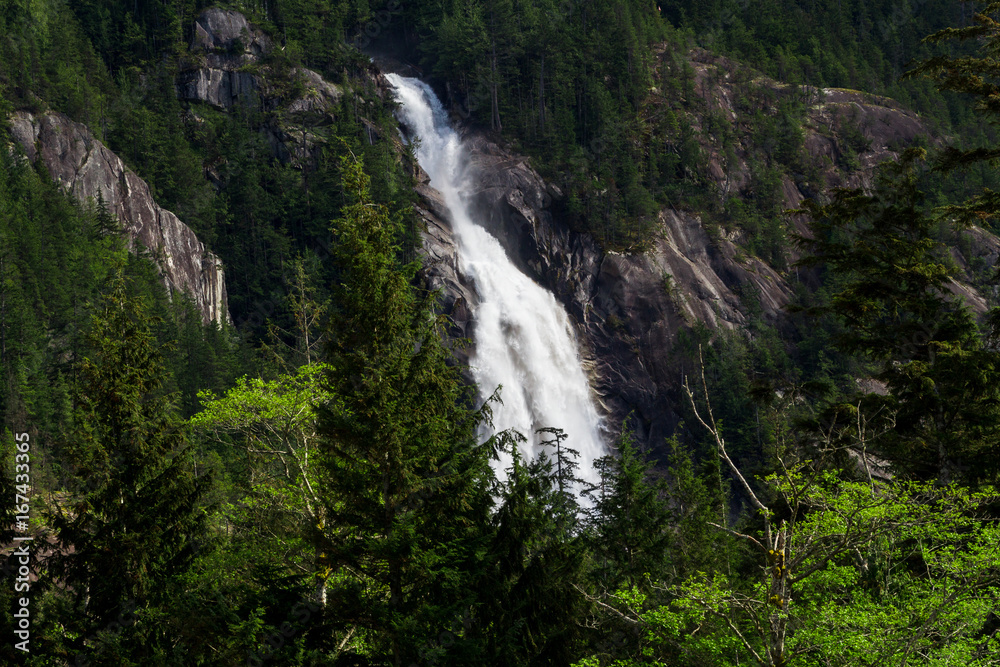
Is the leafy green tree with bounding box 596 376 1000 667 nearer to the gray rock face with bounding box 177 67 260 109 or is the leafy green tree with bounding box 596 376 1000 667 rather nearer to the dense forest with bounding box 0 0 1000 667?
the dense forest with bounding box 0 0 1000 667

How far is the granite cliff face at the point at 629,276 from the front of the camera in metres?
63.6

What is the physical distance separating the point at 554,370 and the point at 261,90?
38.4 m

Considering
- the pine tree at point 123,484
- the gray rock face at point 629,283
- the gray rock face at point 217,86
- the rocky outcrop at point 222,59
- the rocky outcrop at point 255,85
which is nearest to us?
the pine tree at point 123,484

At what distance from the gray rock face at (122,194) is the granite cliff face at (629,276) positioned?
1828 centimetres

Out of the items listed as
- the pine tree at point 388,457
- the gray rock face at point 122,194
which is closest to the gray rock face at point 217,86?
the gray rock face at point 122,194

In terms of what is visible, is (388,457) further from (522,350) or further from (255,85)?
(255,85)

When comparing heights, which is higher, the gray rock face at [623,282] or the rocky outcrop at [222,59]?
the rocky outcrop at [222,59]

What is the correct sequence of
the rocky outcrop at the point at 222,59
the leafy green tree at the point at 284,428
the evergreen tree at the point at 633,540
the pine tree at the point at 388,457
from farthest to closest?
1. the rocky outcrop at the point at 222,59
2. the evergreen tree at the point at 633,540
3. the leafy green tree at the point at 284,428
4. the pine tree at the point at 388,457

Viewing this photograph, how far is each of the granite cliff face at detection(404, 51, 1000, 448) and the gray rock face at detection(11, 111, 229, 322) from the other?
60.0 feet

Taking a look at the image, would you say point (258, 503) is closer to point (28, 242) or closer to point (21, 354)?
point (21, 354)

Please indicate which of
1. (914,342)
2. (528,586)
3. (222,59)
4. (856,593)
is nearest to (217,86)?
(222,59)

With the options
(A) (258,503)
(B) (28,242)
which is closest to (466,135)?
(B) (28,242)

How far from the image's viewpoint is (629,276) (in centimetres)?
6844

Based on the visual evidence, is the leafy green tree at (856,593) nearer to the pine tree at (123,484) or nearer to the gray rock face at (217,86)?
the pine tree at (123,484)
